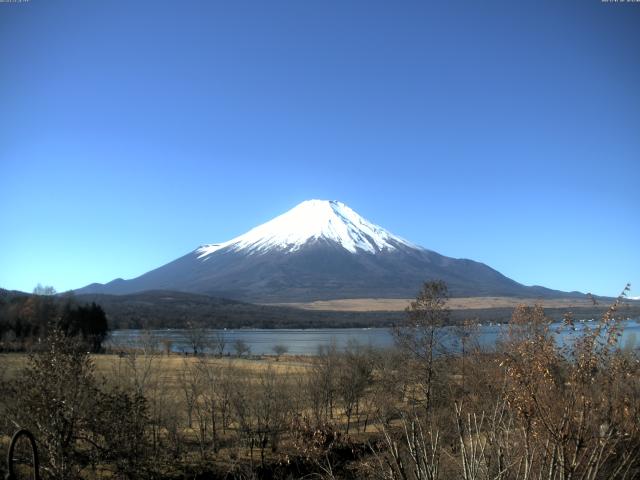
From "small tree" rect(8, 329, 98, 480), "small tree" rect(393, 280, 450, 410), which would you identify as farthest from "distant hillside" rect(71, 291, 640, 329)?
"small tree" rect(8, 329, 98, 480)

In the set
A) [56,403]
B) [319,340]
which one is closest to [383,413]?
[56,403]

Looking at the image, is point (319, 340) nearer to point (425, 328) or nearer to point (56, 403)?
point (425, 328)

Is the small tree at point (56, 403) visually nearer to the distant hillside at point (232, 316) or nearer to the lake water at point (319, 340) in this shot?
the lake water at point (319, 340)

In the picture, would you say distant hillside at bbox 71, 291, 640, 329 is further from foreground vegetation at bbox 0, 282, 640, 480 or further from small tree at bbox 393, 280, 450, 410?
small tree at bbox 393, 280, 450, 410

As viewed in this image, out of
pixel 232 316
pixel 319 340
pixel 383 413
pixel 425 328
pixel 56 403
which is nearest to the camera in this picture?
pixel 56 403

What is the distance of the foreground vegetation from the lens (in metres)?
5.98

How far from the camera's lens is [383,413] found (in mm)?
18656

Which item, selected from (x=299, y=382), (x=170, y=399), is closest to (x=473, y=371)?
(x=299, y=382)

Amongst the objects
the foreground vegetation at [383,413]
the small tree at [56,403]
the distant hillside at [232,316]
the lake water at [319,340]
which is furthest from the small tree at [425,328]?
the distant hillside at [232,316]

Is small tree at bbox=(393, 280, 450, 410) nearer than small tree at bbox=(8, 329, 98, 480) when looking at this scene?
No

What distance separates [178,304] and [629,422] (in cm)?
19580

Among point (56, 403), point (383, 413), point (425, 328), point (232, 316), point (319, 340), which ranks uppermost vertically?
point (425, 328)

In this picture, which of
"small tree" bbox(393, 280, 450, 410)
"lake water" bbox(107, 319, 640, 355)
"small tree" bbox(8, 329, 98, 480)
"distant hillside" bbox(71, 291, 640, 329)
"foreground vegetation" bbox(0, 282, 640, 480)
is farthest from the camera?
"distant hillside" bbox(71, 291, 640, 329)

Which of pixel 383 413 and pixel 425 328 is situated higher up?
pixel 425 328
